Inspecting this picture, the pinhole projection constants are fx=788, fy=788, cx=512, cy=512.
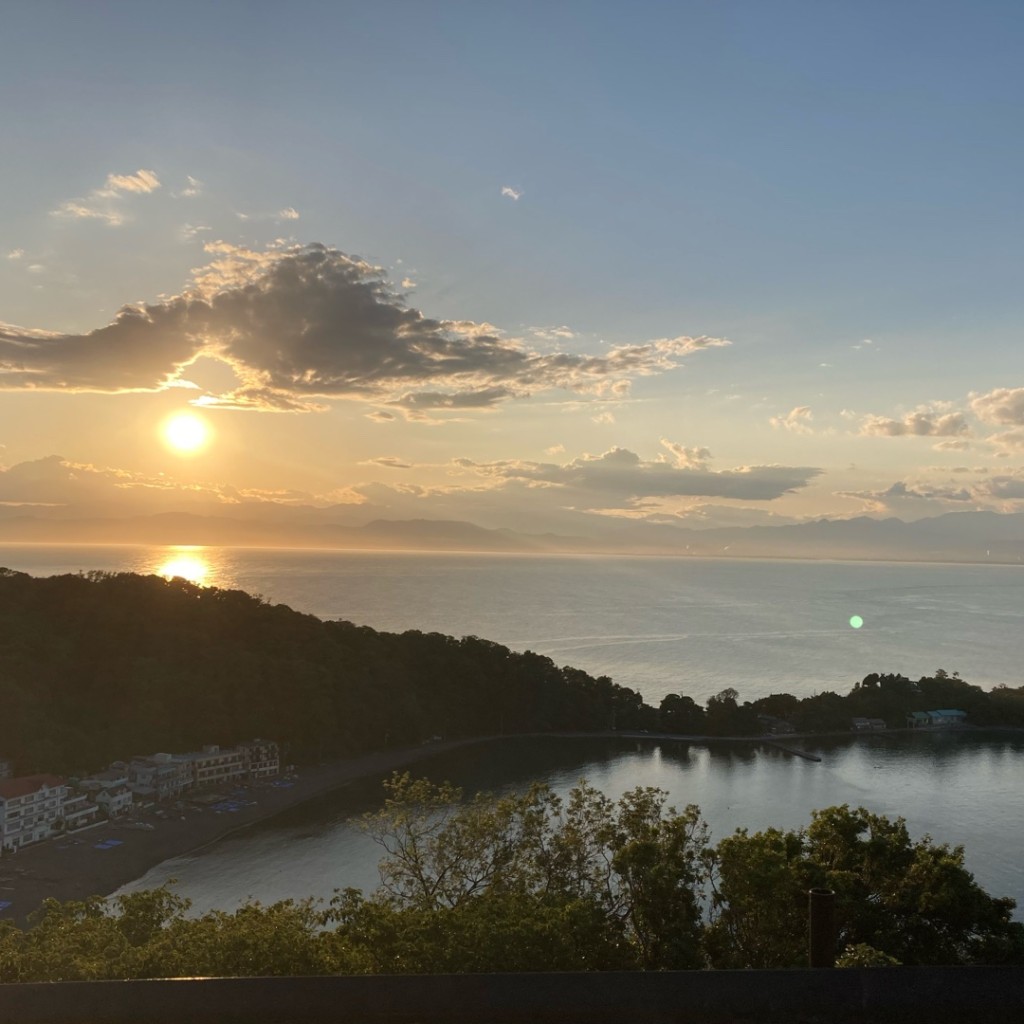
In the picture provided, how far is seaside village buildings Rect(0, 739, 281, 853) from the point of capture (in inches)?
1126

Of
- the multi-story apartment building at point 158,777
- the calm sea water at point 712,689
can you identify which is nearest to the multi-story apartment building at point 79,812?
the multi-story apartment building at point 158,777

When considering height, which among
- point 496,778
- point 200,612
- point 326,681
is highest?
point 200,612

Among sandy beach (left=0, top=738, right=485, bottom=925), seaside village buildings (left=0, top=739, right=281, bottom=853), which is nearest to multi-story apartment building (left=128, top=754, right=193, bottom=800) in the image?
seaside village buildings (left=0, top=739, right=281, bottom=853)

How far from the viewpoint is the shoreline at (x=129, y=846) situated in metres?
25.1

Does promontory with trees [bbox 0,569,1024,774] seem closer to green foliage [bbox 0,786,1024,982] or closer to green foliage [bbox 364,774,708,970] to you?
green foliage [bbox 0,786,1024,982]

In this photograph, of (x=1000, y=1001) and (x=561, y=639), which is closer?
(x=1000, y=1001)

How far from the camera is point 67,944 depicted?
36.0ft

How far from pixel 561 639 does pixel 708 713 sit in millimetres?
42012

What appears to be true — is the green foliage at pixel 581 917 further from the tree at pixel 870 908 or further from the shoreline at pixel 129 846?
the shoreline at pixel 129 846

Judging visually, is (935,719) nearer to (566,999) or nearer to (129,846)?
(129,846)

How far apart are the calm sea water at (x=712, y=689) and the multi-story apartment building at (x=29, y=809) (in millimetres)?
5468


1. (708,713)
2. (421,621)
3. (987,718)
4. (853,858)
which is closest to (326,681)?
(708,713)

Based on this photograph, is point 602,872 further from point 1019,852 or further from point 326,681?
point 326,681

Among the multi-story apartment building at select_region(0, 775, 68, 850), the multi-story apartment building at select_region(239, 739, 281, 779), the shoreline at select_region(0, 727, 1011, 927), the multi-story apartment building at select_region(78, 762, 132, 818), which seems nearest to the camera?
the shoreline at select_region(0, 727, 1011, 927)
